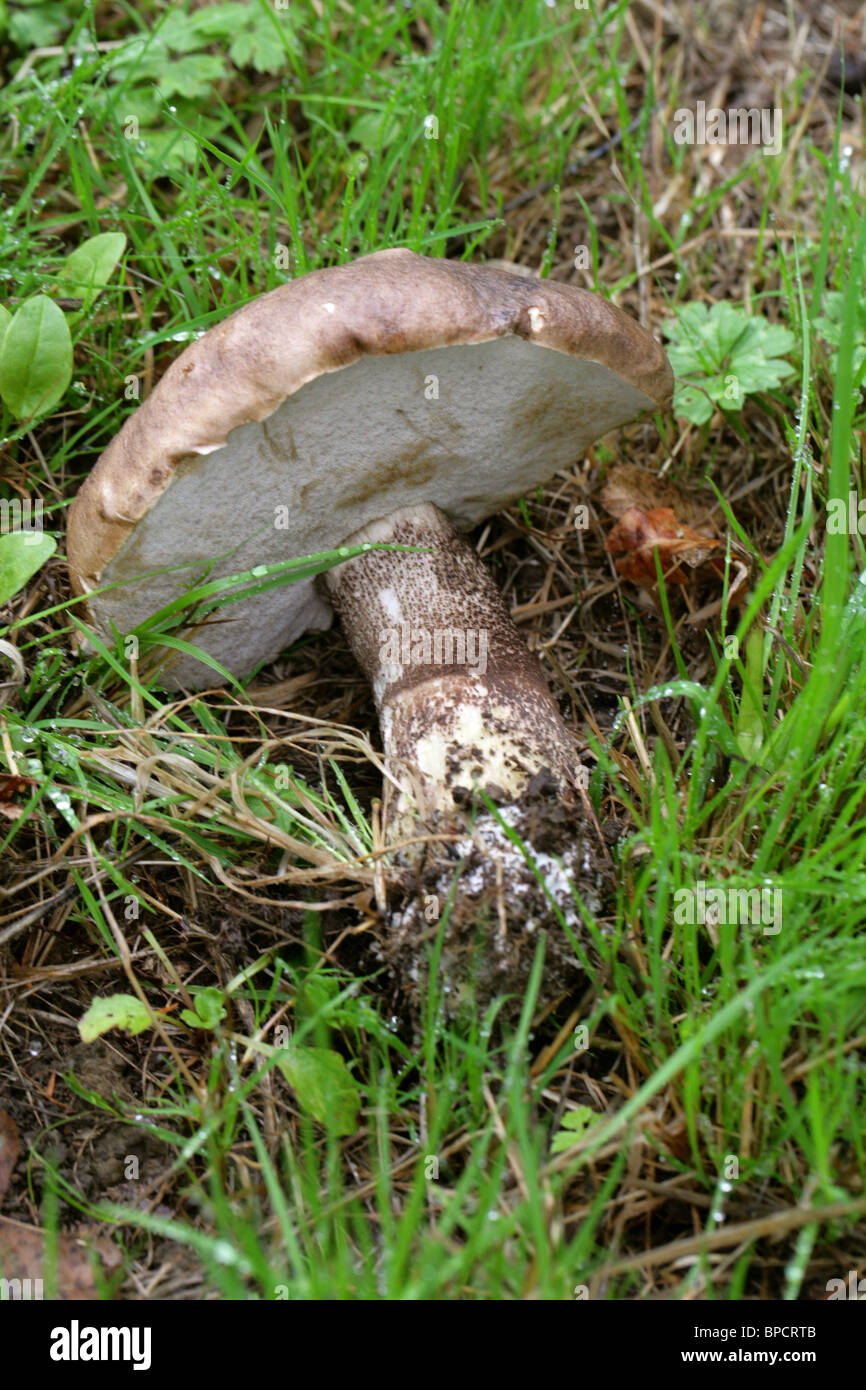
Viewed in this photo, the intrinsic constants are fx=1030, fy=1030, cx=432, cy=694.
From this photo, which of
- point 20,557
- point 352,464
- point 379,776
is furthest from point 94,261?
point 379,776

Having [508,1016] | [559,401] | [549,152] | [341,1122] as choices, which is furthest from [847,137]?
[341,1122]

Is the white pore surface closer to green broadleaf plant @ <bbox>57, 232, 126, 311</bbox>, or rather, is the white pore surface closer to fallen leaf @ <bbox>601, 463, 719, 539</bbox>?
fallen leaf @ <bbox>601, 463, 719, 539</bbox>

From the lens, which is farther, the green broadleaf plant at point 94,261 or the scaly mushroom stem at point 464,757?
the green broadleaf plant at point 94,261

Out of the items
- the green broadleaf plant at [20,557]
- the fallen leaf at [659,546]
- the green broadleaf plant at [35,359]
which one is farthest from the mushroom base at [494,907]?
the green broadleaf plant at [35,359]

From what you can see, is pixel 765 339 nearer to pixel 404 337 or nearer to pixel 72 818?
pixel 404 337

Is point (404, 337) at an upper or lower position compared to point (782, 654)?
upper

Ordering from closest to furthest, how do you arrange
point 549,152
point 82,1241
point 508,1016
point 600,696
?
point 82,1241, point 508,1016, point 600,696, point 549,152

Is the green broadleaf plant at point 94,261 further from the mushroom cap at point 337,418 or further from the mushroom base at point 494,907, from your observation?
the mushroom base at point 494,907
